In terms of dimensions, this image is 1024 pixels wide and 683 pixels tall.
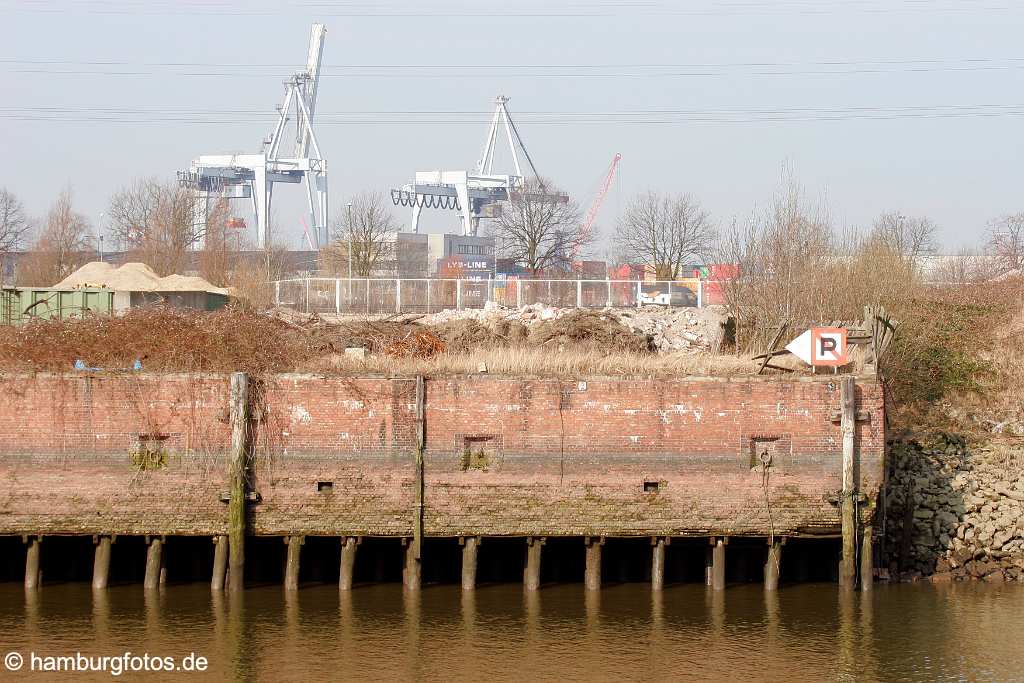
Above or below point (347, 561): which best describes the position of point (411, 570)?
below

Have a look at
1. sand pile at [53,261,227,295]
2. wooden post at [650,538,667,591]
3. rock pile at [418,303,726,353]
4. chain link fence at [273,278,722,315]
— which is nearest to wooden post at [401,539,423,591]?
wooden post at [650,538,667,591]

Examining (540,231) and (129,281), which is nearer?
(129,281)

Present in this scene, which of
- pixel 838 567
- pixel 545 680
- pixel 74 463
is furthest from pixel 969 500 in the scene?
pixel 74 463

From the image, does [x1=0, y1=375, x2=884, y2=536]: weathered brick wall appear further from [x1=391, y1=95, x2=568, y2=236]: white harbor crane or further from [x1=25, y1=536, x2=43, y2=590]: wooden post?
[x1=391, y1=95, x2=568, y2=236]: white harbor crane

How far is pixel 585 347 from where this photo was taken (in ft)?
85.8

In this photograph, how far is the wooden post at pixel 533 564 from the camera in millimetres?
19969

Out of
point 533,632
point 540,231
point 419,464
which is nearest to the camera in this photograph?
point 533,632

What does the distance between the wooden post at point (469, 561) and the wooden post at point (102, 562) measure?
612 centimetres

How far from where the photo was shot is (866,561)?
20.0 metres

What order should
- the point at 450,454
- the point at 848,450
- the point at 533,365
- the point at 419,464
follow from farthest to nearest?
the point at 533,365 → the point at 450,454 → the point at 419,464 → the point at 848,450

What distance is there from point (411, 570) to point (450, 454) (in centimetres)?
213

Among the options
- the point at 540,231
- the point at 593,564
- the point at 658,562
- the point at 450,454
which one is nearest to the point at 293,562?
the point at 450,454

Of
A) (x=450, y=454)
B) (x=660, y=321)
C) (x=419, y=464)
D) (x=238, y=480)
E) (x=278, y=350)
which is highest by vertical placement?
(x=660, y=321)

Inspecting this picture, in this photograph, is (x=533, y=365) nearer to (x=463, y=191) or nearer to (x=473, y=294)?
(x=473, y=294)
